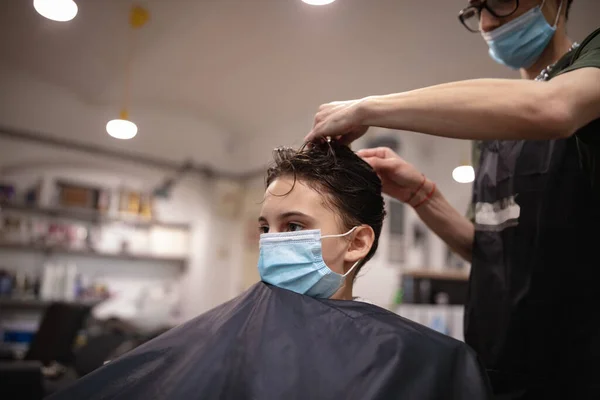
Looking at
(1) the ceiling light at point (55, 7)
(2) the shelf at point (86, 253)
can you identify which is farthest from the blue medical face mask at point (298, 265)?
(2) the shelf at point (86, 253)

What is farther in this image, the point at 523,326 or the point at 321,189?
the point at 321,189

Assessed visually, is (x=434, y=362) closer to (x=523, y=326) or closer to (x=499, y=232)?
(x=523, y=326)

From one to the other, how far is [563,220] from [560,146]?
0.19 m

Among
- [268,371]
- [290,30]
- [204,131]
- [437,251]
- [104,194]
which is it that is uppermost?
[204,131]

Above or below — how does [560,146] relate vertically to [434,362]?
above

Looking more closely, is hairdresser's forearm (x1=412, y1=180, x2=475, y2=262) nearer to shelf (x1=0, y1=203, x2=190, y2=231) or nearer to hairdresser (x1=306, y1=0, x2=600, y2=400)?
hairdresser (x1=306, y1=0, x2=600, y2=400)

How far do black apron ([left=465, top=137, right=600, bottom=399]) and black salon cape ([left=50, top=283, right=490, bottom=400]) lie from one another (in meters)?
0.22

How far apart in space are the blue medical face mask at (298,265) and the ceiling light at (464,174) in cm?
64

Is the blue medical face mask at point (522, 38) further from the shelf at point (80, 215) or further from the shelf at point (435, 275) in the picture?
the shelf at point (80, 215)

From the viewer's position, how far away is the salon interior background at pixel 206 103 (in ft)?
5.64

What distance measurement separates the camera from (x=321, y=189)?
51.6 inches

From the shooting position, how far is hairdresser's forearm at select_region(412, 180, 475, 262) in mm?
1509

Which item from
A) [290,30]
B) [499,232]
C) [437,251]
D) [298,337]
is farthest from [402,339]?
[437,251]

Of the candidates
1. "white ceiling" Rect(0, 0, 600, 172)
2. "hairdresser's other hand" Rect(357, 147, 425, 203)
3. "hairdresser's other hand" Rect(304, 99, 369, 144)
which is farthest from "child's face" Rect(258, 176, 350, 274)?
"white ceiling" Rect(0, 0, 600, 172)
